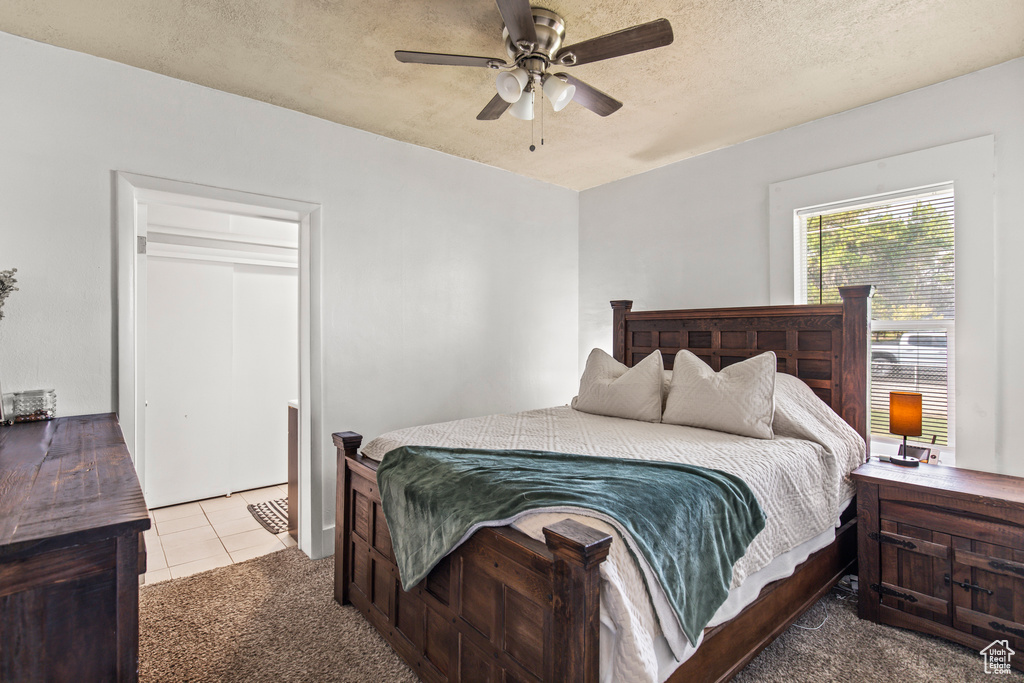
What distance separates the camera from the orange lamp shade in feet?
7.84

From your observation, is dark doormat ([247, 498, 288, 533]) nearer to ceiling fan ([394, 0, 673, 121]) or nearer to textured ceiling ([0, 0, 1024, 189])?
textured ceiling ([0, 0, 1024, 189])

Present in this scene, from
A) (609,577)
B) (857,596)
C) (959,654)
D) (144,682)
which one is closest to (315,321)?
(144,682)

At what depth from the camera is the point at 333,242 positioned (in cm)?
309

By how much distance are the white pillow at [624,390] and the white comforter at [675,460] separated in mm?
105

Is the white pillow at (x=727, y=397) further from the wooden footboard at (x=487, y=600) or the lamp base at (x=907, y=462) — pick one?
the wooden footboard at (x=487, y=600)

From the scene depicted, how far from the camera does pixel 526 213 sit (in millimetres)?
4184

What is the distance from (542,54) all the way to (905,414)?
2365 millimetres

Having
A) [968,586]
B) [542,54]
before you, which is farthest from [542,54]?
[968,586]

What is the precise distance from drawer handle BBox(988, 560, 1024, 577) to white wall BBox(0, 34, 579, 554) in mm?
2878

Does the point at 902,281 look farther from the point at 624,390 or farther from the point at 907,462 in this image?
the point at 624,390

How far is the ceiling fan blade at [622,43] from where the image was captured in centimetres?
172

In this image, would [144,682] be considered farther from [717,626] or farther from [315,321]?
[717,626]

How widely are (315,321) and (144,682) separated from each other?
5.96ft

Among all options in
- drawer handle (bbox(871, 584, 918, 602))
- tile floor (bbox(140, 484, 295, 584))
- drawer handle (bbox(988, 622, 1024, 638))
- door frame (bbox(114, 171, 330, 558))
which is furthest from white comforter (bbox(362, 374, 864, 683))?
tile floor (bbox(140, 484, 295, 584))
